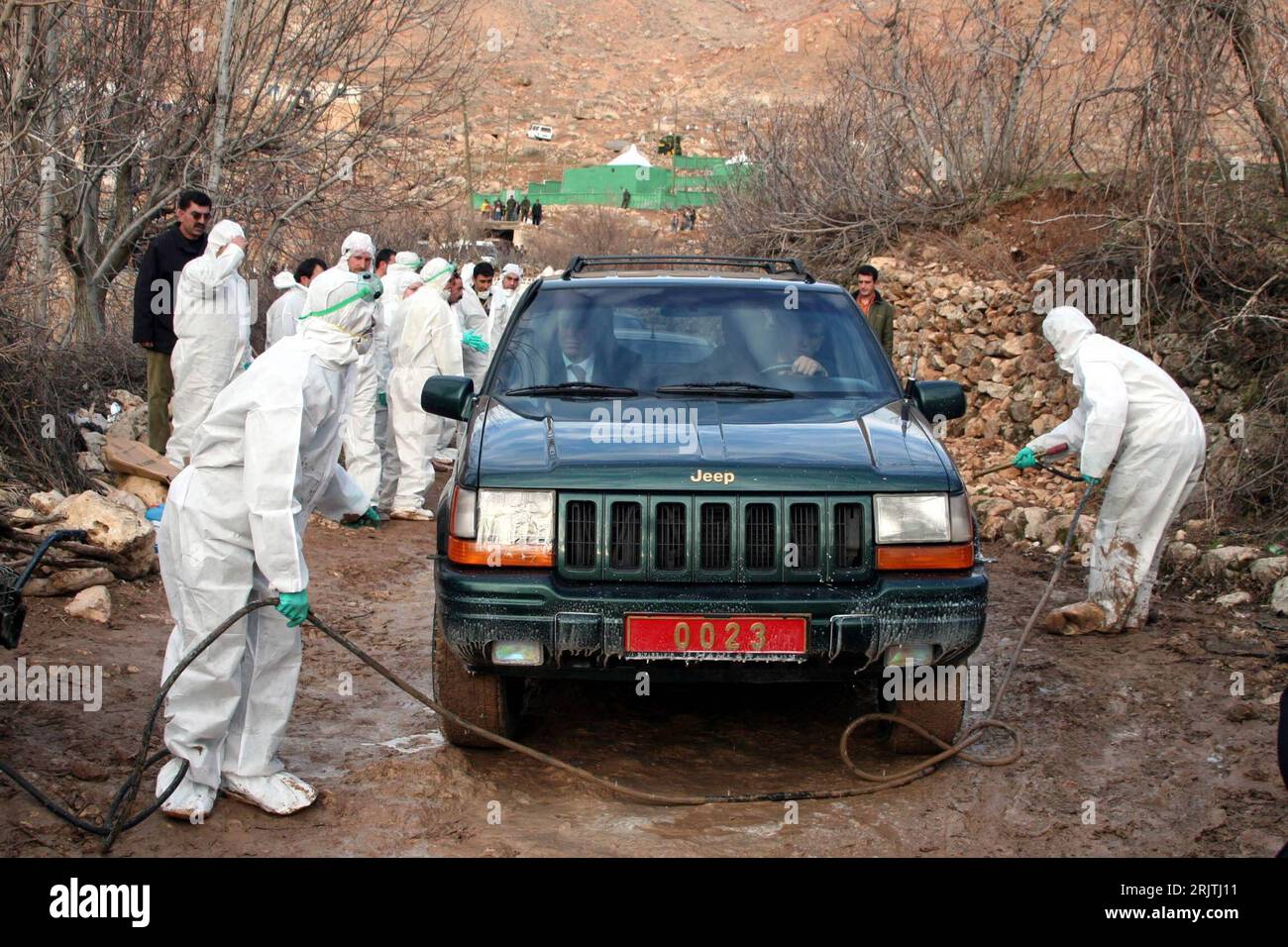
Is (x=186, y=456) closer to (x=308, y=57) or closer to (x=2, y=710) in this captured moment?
(x=2, y=710)

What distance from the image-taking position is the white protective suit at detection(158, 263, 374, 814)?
14.0ft

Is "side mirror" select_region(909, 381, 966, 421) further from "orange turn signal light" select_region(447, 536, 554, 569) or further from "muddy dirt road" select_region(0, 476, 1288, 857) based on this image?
"orange turn signal light" select_region(447, 536, 554, 569)

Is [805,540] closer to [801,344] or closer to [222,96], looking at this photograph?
[801,344]

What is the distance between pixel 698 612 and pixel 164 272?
22.0 feet

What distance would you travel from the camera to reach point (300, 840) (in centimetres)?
439

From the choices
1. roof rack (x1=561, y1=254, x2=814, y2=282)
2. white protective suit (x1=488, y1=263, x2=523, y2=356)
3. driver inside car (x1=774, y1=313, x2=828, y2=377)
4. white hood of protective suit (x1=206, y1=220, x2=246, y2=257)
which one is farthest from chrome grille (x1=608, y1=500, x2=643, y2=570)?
white protective suit (x1=488, y1=263, x2=523, y2=356)

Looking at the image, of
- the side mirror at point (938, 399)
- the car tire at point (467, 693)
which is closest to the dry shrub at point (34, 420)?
the car tire at point (467, 693)

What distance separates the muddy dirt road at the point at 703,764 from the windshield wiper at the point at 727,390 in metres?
1.45

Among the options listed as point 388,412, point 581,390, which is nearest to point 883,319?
point 388,412

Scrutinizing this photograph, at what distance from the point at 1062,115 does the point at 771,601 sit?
12558 millimetres

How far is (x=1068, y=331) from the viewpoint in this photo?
7.23 meters

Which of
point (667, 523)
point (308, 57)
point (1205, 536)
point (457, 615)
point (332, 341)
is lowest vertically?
point (1205, 536)

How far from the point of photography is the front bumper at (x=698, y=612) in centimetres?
458

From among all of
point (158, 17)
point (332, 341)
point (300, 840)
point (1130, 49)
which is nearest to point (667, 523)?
point (332, 341)
